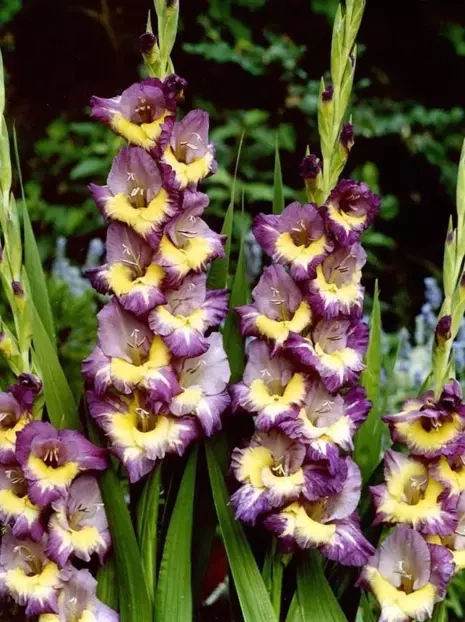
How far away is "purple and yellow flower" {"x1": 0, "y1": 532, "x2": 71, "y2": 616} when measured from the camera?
0.76 m

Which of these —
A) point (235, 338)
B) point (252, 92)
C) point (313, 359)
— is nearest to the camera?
point (313, 359)

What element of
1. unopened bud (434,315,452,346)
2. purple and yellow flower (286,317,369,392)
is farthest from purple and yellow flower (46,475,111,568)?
unopened bud (434,315,452,346)

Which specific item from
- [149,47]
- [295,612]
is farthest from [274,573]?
[149,47]

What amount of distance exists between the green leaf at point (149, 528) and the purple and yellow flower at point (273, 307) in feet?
0.53

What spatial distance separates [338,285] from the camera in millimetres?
790

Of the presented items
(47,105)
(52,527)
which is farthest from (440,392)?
(47,105)

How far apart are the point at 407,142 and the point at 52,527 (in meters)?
1.90

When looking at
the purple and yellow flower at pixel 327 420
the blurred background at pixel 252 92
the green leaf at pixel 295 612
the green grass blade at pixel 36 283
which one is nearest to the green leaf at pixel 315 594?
the green leaf at pixel 295 612

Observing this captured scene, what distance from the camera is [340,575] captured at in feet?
2.83

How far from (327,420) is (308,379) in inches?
1.6

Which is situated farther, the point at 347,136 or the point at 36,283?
the point at 36,283

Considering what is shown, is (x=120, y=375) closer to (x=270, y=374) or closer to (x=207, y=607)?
(x=270, y=374)

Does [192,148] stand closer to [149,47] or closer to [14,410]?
[149,47]

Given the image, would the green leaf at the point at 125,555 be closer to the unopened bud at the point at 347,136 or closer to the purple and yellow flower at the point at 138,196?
the purple and yellow flower at the point at 138,196
